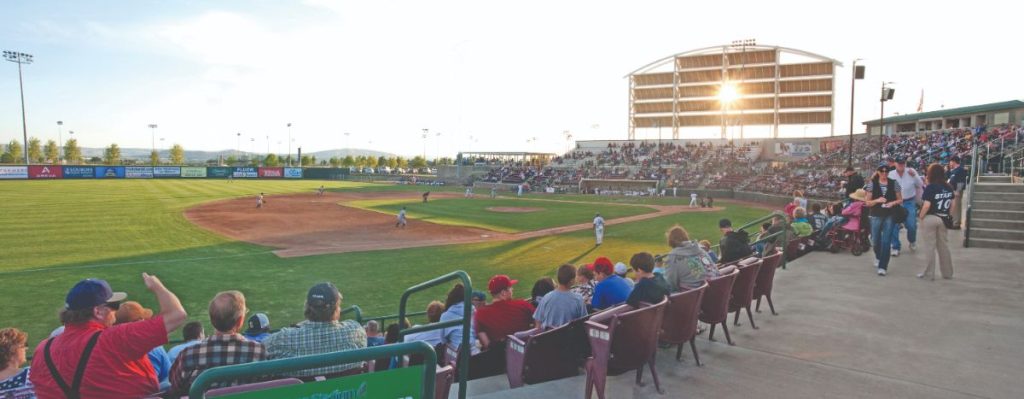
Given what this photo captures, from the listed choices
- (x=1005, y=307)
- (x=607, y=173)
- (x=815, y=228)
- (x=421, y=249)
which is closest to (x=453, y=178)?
(x=607, y=173)

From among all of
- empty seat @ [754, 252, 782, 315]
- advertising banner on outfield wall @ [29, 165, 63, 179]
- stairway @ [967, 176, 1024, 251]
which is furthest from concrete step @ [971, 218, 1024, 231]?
advertising banner on outfield wall @ [29, 165, 63, 179]

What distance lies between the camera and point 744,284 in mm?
6734

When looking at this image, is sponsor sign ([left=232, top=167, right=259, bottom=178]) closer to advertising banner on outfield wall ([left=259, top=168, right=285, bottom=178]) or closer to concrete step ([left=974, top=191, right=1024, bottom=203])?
advertising banner on outfield wall ([left=259, top=168, right=285, bottom=178])

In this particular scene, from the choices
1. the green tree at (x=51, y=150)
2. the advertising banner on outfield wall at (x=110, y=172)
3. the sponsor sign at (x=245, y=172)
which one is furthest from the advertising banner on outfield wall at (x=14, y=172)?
the green tree at (x=51, y=150)

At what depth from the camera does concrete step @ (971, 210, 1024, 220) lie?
39.0ft

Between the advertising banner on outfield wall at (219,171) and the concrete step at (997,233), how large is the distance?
87.3 metres

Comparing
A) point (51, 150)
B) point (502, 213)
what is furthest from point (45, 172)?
point (51, 150)

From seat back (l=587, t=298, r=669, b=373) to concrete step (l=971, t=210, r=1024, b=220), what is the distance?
11.6 m

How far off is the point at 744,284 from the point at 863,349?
1.37m

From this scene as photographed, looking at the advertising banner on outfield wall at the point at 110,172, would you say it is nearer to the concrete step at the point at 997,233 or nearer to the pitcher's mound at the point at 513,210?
the pitcher's mound at the point at 513,210

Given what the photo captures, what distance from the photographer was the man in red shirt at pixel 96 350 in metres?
3.46

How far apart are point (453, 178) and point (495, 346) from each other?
250 feet

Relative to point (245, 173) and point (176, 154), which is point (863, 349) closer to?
point (245, 173)

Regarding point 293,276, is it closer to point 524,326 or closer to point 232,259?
point 232,259
